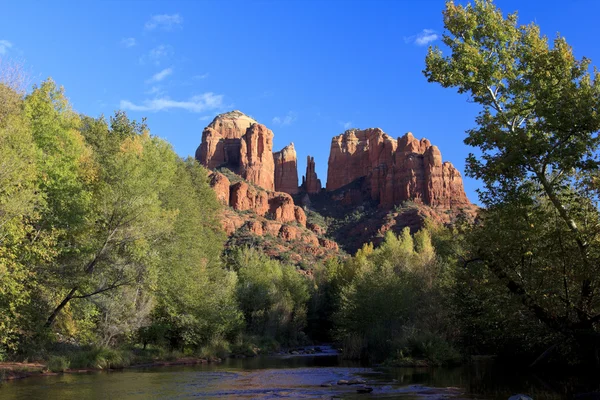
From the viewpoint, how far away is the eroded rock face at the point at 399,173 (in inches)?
5335

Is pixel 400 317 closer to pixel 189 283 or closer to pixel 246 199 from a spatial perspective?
pixel 189 283

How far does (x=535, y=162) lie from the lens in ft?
48.9

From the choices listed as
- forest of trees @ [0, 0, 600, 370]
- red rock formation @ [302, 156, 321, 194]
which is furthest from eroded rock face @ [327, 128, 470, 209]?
forest of trees @ [0, 0, 600, 370]

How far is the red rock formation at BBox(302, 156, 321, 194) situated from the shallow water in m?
149

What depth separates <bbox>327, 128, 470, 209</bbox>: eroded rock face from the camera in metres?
136

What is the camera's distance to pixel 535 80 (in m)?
15.8

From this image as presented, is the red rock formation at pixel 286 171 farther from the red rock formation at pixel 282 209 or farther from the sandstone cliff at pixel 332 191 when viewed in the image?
the red rock formation at pixel 282 209

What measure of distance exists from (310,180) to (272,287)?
405ft

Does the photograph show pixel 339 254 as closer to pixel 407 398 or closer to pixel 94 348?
pixel 94 348

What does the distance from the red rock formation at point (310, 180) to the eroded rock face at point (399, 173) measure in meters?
4.13

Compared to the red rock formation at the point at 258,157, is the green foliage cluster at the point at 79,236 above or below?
below

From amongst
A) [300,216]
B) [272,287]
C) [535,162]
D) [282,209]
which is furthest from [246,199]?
[535,162]

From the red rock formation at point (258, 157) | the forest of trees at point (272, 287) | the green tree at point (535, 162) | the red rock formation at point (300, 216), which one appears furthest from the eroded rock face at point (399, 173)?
the green tree at point (535, 162)

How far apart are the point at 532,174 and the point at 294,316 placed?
4583cm
